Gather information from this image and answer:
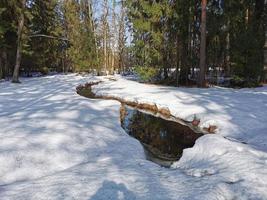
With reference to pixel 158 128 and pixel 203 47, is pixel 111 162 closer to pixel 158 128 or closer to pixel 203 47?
pixel 158 128

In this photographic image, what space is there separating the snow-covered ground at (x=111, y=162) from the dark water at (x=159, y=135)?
1.62ft

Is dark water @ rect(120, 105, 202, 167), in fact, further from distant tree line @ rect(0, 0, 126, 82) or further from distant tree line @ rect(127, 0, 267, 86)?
distant tree line @ rect(0, 0, 126, 82)

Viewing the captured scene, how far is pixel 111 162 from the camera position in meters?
6.90

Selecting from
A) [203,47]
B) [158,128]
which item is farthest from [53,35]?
[158,128]

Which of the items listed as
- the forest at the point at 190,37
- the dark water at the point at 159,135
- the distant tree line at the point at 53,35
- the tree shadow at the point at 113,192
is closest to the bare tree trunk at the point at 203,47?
the forest at the point at 190,37

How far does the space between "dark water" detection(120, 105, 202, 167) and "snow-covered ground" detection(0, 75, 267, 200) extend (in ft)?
1.62

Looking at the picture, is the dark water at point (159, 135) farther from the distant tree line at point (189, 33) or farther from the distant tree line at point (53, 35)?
the distant tree line at point (53, 35)

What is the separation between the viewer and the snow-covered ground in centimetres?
527

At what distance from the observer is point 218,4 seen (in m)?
24.7

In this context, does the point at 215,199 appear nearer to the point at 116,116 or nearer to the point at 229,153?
the point at 229,153

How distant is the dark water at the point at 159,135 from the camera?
336 inches

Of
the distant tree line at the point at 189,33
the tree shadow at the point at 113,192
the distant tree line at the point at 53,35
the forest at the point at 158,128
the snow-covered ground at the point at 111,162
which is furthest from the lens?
the distant tree line at the point at 53,35

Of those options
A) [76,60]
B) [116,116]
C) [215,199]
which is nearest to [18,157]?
[215,199]

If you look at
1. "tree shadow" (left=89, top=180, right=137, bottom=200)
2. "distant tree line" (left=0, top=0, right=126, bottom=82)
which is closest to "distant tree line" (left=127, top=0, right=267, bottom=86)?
"distant tree line" (left=0, top=0, right=126, bottom=82)
